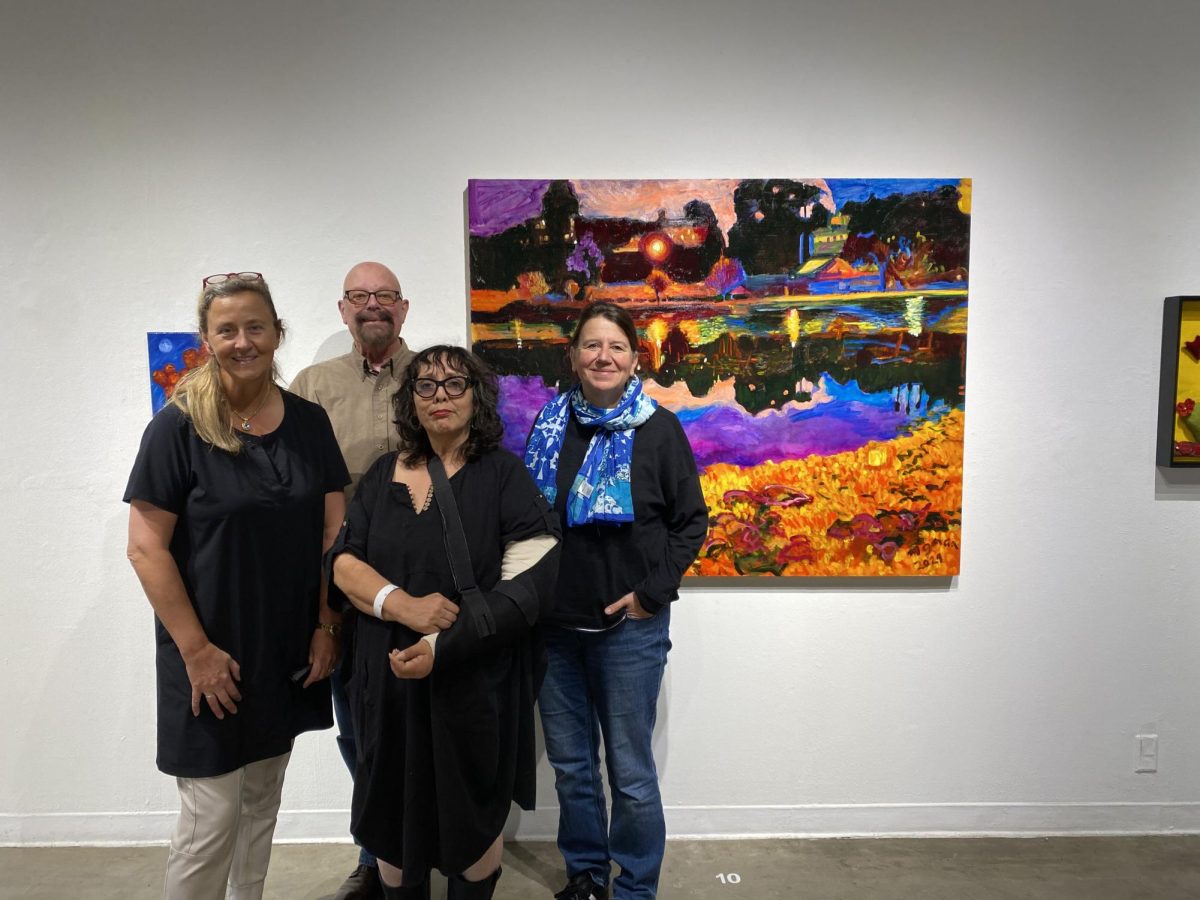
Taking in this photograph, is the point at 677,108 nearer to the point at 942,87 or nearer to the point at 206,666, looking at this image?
the point at 942,87

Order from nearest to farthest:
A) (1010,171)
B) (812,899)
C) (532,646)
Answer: (532,646), (812,899), (1010,171)

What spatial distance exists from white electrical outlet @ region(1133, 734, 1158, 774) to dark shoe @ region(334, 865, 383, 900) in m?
2.59

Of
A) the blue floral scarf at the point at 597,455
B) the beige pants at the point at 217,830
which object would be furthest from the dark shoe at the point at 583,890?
the blue floral scarf at the point at 597,455

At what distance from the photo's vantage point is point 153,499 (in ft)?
5.29

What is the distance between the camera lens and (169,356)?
2.42 m

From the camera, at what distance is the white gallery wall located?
2352 mm

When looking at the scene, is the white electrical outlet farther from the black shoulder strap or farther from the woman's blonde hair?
the woman's blonde hair

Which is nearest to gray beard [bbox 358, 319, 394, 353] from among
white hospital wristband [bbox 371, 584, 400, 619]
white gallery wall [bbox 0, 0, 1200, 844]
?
white gallery wall [bbox 0, 0, 1200, 844]

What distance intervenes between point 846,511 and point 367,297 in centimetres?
167

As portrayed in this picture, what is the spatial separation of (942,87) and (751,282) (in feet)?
2.89

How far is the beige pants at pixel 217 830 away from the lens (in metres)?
1.71

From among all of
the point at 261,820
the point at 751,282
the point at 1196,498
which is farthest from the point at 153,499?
the point at 1196,498

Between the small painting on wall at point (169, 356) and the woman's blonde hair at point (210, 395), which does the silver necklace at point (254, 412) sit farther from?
the small painting on wall at point (169, 356)

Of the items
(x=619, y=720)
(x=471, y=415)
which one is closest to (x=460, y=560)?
(x=471, y=415)
